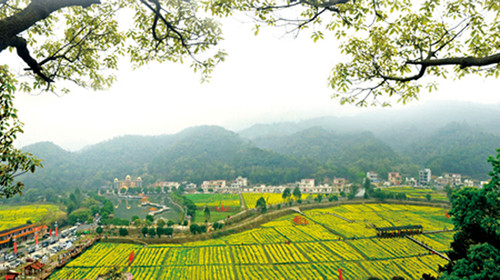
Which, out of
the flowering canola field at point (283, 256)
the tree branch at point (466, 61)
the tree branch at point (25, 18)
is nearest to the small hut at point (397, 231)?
the flowering canola field at point (283, 256)

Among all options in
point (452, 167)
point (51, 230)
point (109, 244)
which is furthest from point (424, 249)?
point (452, 167)

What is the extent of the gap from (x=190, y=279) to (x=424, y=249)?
54.1 ft

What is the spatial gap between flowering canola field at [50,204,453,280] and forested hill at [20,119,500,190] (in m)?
34.5

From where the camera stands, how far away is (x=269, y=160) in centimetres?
7019

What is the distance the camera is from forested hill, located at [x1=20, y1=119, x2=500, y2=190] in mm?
57781

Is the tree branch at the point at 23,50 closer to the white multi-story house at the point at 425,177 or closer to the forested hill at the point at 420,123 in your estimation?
the white multi-story house at the point at 425,177

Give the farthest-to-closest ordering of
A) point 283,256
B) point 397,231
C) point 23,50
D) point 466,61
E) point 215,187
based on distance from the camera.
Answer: point 215,187, point 397,231, point 283,256, point 23,50, point 466,61


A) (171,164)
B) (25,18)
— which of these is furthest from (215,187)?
(25,18)

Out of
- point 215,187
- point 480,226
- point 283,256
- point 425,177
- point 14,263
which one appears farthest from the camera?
point 215,187

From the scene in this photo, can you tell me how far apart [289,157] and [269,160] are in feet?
20.9

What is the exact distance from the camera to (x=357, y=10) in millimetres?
2727

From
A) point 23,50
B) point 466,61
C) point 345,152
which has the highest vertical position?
point 23,50

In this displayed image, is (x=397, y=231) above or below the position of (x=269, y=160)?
below

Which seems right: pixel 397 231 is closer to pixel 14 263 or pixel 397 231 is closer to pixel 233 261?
pixel 233 261
